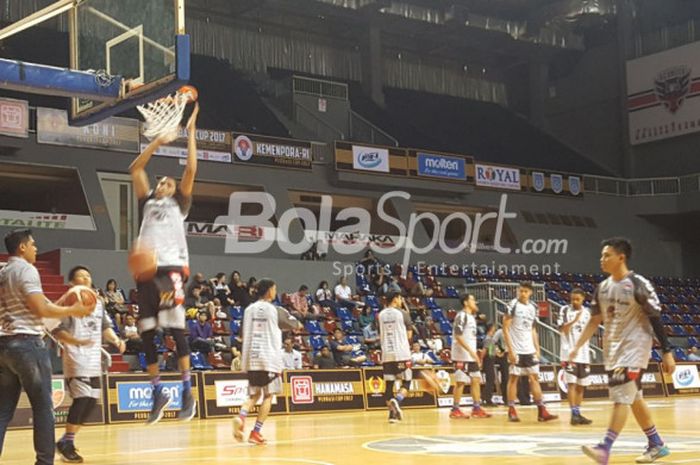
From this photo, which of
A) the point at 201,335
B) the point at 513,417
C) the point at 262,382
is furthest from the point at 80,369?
the point at 201,335

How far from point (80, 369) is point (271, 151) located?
61.2ft

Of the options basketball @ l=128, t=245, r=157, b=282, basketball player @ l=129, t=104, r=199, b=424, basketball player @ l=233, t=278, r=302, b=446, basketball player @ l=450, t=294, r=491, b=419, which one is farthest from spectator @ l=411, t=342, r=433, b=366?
basketball @ l=128, t=245, r=157, b=282

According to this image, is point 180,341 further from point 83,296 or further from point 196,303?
point 196,303

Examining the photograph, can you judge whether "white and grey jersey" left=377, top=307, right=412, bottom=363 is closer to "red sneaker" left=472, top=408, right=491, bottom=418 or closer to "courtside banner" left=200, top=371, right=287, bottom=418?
"red sneaker" left=472, top=408, right=491, bottom=418

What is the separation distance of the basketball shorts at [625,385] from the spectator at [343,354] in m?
14.1

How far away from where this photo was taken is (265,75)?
36.6 metres

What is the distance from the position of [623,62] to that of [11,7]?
24.4 metres

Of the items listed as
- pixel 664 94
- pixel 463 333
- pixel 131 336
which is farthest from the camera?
pixel 664 94

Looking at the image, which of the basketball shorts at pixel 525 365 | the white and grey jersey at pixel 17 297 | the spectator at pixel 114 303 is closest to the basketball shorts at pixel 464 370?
the basketball shorts at pixel 525 365

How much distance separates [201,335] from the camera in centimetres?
2088

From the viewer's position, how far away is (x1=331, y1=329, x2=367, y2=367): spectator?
22.2m

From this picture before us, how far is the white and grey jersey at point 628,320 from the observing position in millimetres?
8367

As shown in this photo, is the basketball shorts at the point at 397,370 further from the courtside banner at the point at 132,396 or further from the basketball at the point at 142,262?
the basketball at the point at 142,262

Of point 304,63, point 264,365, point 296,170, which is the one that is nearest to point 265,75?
point 304,63
